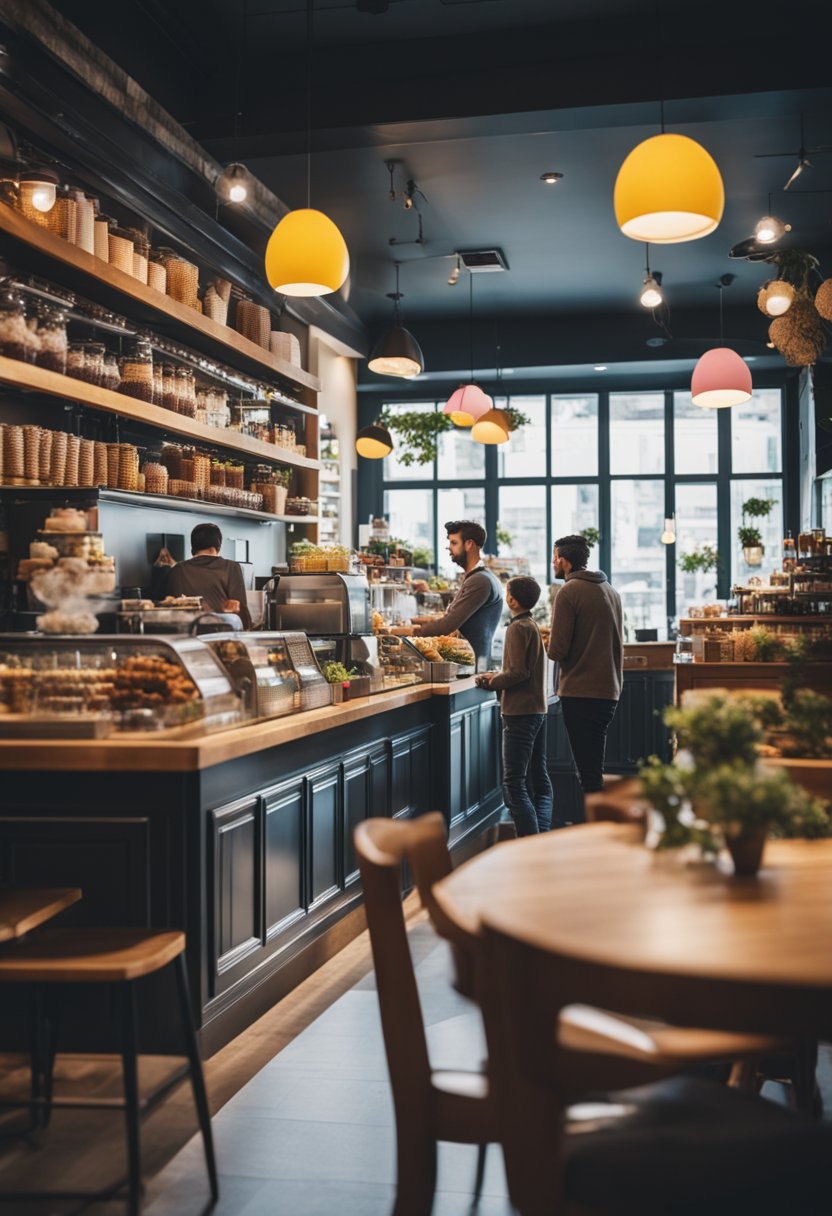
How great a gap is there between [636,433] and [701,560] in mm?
1749

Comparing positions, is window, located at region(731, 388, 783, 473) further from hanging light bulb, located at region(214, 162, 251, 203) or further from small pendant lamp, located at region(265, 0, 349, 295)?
small pendant lamp, located at region(265, 0, 349, 295)

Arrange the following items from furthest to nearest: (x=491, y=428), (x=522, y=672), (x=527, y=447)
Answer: (x=527, y=447)
(x=491, y=428)
(x=522, y=672)

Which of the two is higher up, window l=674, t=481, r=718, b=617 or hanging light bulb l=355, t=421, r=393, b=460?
hanging light bulb l=355, t=421, r=393, b=460

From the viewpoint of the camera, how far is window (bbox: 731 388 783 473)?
13.2 m

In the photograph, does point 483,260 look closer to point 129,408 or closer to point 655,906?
point 129,408

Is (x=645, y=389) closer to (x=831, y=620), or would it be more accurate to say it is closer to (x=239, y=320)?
(x=239, y=320)

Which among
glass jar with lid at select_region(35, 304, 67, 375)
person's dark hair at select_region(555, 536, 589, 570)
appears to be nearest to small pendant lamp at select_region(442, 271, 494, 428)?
person's dark hair at select_region(555, 536, 589, 570)

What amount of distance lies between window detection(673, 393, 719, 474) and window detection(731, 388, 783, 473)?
0.77 feet

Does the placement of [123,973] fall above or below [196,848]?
below

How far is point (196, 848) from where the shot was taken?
3521 mm

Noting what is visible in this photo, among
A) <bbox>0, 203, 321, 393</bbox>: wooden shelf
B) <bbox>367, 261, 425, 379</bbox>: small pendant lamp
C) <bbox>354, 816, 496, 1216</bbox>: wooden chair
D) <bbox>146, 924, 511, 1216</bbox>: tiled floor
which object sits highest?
<bbox>367, 261, 425, 379</bbox>: small pendant lamp

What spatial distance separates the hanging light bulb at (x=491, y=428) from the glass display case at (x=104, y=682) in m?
6.03

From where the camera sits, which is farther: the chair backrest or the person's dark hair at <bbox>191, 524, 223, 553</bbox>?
the person's dark hair at <bbox>191, 524, 223, 553</bbox>

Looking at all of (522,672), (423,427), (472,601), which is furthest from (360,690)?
(423,427)
